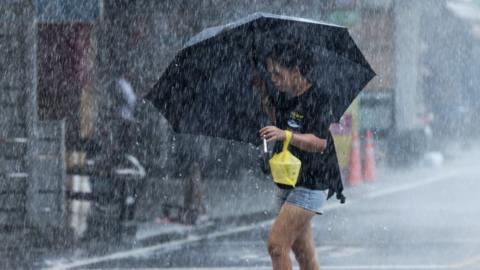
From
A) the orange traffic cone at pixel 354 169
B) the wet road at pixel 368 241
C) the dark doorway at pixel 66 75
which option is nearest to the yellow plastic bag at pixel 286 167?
the wet road at pixel 368 241

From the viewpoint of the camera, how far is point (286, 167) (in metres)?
6.67

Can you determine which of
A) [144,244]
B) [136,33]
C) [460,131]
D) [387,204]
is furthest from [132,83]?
[460,131]

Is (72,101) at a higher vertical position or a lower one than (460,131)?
higher

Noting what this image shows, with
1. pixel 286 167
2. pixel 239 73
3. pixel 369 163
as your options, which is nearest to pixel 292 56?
pixel 239 73

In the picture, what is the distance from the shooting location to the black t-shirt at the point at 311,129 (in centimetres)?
671

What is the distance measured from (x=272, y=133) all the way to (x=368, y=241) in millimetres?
5750

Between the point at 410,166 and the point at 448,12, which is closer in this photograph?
the point at 410,166

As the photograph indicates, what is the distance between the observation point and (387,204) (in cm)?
1653

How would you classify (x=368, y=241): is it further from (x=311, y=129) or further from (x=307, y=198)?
(x=311, y=129)

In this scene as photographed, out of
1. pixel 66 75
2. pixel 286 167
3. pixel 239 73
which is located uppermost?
pixel 239 73

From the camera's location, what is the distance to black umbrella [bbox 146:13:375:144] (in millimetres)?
7012

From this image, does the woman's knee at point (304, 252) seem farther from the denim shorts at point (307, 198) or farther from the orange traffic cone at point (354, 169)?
the orange traffic cone at point (354, 169)

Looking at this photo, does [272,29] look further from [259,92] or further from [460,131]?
[460,131]

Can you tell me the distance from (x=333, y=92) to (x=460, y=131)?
1171 inches
